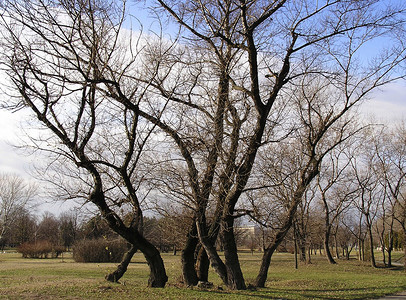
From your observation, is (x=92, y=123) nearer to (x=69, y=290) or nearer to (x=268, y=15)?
(x=69, y=290)

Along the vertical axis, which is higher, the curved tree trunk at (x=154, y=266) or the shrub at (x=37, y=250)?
the curved tree trunk at (x=154, y=266)

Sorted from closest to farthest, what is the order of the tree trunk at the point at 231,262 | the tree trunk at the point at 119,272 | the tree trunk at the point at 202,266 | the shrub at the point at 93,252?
the tree trunk at the point at 231,262
the tree trunk at the point at 202,266
the tree trunk at the point at 119,272
the shrub at the point at 93,252

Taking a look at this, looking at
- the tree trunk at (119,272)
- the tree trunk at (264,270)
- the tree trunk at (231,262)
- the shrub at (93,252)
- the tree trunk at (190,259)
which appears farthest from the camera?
the shrub at (93,252)

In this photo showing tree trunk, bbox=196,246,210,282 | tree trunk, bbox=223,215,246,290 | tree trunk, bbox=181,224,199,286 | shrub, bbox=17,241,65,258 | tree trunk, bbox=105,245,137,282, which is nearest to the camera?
tree trunk, bbox=223,215,246,290

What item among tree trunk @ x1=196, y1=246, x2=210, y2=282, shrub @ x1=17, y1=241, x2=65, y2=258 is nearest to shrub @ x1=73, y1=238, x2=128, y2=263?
shrub @ x1=17, y1=241, x2=65, y2=258

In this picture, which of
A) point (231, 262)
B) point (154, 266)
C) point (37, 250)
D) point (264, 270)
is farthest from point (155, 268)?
point (37, 250)

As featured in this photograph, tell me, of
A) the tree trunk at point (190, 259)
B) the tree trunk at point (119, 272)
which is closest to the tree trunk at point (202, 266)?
the tree trunk at point (190, 259)

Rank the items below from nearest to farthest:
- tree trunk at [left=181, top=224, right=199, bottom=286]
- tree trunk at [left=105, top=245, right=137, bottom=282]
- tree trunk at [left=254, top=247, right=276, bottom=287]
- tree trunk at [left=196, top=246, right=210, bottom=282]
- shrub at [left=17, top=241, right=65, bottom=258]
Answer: tree trunk at [left=181, top=224, right=199, bottom=286] < tree trunk at [left=196, top=246, right=210, bottom=282] < tree trunk at [left=105, top=245, right=137, bottom=282] < tree trunk at [left=254, top=247, right=276, bottom=287] < shrub at [left=17, top=241, right=65, bottom=258]

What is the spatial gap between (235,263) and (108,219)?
406 centimetres

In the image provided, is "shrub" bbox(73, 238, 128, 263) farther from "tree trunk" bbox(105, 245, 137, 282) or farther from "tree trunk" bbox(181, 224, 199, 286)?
"tree trunk" bbox(181, 224, 199, 286)

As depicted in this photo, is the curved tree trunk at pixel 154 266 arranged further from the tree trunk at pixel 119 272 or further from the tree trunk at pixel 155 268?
the tree trunk at pixel 119 272

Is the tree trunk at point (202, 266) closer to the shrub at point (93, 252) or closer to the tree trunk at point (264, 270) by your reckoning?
the tree trunk at point (264, 270)

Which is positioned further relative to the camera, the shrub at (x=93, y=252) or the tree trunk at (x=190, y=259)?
the shrub at (x=93, y=252)

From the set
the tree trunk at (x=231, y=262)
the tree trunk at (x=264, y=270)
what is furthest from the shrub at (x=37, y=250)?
the tree trunk at (x=231, y=262)
